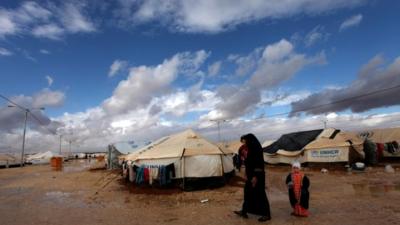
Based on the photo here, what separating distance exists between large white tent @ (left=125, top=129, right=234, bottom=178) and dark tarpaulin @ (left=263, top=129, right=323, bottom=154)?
1199 centimetres

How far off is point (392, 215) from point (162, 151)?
432 inches

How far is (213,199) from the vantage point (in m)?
12.8

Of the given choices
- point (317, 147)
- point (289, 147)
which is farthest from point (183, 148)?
point (289, 147)

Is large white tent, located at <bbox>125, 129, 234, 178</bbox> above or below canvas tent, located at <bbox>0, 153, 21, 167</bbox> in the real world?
below

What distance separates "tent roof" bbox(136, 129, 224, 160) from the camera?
1675cm

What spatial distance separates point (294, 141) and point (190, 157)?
15588 millimetres

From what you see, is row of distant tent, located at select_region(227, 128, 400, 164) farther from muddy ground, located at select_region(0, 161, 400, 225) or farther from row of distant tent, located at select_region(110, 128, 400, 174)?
muddy ground, located at select_region(0, 161, 400, 225)

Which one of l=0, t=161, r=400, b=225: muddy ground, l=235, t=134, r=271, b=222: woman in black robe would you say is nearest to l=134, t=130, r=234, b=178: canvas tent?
l=0, t=161, r=400, b=225: muddy ground

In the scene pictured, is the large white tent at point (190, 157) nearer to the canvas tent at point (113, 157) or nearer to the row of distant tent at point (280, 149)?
the row of distant tent at point (280, 149)

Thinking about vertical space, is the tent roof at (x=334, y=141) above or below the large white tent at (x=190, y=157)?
above

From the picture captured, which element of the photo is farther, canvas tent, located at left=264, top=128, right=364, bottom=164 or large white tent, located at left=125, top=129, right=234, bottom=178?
canvas tent, located at left=264, top=128, right=364, bottom=164

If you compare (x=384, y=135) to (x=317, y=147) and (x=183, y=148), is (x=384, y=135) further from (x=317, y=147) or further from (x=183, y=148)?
(x=183, y=148)

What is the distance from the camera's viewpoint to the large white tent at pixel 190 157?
16.3 metres

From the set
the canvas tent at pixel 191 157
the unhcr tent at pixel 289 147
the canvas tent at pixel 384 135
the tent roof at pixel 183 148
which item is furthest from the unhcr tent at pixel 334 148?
the tent roof at pixel 183 148
